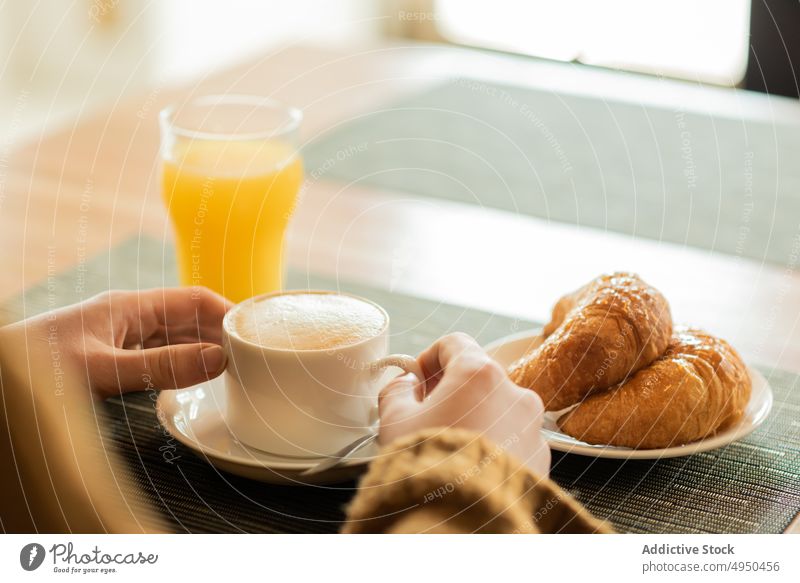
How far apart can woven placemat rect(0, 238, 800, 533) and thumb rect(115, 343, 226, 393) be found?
0.02 meters

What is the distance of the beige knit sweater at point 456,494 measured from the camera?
43cm

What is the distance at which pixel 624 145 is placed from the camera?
113cm

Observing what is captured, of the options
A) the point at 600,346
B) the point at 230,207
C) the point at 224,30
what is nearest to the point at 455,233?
the point at 230,207

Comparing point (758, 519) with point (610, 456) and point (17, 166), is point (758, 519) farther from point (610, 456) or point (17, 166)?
point (17, 166)

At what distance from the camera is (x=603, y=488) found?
1.62 ft

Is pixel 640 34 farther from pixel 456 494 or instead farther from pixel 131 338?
pixel 456 494

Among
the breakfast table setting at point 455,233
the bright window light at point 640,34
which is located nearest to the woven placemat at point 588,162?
the breakfast table setting at point 455,233

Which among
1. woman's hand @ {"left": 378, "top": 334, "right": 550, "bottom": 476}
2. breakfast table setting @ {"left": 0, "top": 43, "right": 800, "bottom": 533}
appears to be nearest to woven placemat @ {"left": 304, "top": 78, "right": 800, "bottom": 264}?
breakfast table setting @ {"left": 0, "top": 43, "right": 800, "bottom": 533}

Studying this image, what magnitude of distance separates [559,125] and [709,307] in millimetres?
507

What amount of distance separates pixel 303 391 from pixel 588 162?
69 cm

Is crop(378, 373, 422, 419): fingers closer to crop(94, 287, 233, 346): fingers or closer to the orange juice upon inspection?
crop(94, 287, 233, 346): fingers

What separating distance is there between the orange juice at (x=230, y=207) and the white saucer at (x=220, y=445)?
19cm

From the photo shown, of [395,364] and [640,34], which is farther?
[640,34]

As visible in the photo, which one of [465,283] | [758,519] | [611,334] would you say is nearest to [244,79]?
[465,283]
